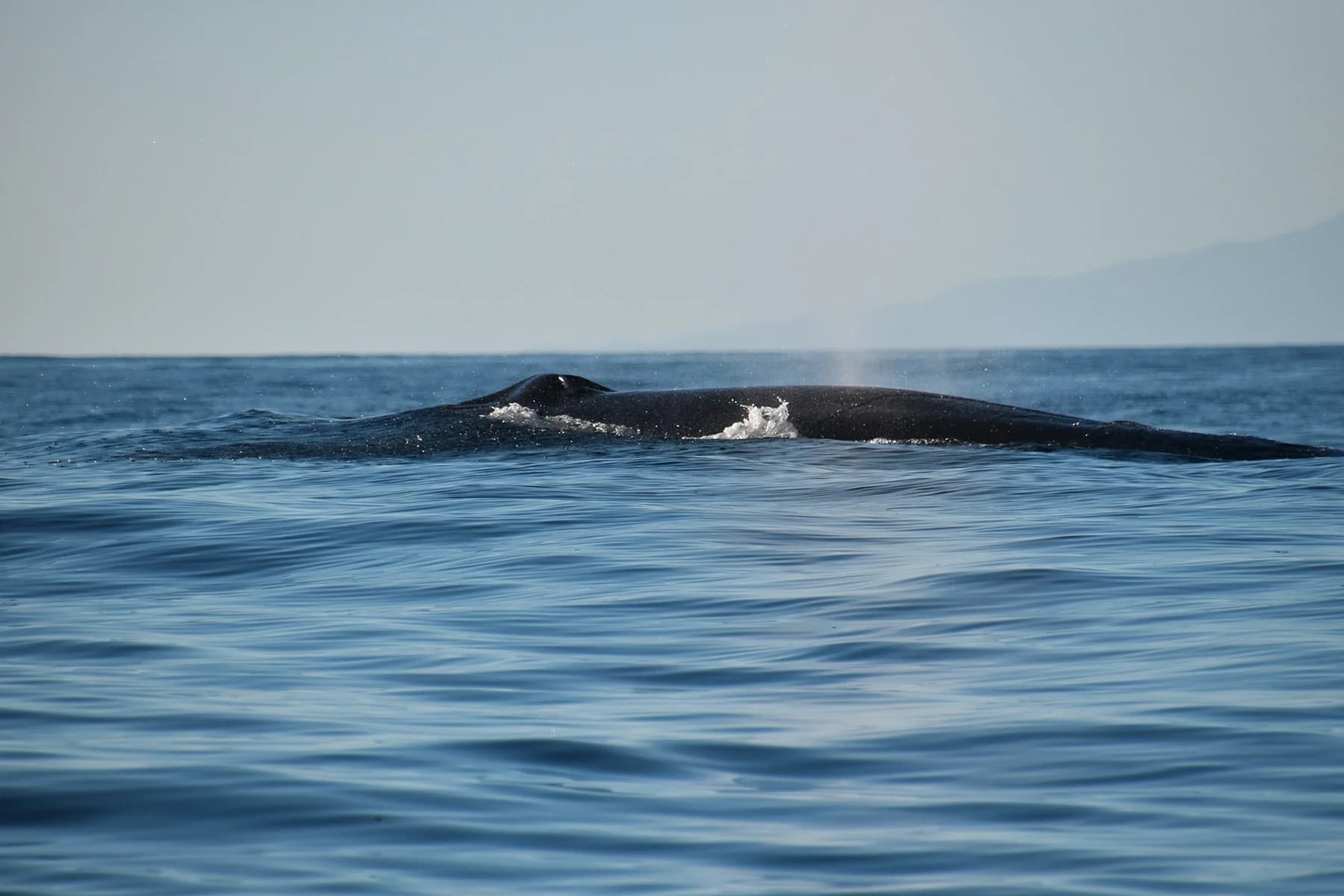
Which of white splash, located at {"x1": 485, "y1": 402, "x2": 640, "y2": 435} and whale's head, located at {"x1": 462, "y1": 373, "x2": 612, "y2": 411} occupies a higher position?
whale's head, located at {"x1": 462, "y1": 373, "x2": 612, "y2": 411}

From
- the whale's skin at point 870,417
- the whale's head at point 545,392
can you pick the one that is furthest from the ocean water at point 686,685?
the whale's head at point 545,392

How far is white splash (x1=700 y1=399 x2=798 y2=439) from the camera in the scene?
18.1 m

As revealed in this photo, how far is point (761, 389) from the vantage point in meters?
19.2

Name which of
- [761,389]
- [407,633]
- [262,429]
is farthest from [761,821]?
[262,429]

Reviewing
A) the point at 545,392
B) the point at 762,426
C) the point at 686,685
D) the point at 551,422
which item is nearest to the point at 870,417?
the point at 762,426

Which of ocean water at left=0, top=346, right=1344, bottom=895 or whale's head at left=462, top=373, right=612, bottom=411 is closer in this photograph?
ocean water at left=0, top=346, right=1344, bottom=895

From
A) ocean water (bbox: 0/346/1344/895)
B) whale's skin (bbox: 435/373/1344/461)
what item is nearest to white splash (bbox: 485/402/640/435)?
whale's skin (bbox: 435/373/1344/461)

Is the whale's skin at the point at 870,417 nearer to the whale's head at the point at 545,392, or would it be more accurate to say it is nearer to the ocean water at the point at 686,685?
the whale's head at the point at 545,392

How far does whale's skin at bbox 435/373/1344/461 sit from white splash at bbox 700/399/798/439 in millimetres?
83

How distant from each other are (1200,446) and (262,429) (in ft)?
37.9

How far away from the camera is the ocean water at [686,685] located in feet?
14.6

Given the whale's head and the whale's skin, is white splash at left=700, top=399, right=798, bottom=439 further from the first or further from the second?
the whale's head

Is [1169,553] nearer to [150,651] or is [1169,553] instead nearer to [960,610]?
[960,610]

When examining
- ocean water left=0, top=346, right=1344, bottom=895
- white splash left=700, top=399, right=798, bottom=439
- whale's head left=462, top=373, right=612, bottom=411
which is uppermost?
whale's head left=462, top=373, right=612, bottom=411
